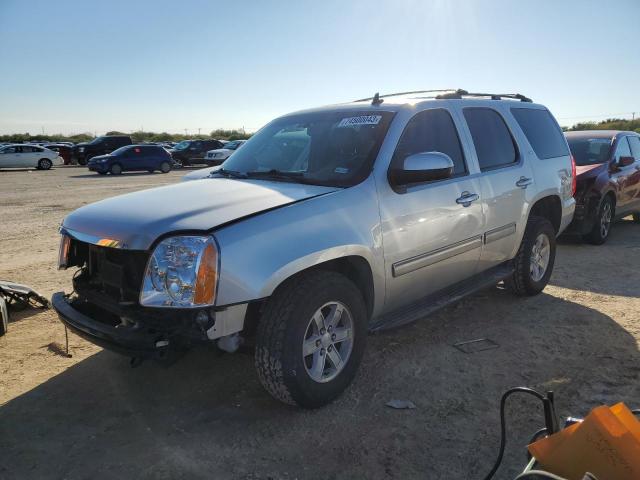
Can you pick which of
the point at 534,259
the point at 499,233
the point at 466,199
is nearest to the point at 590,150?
the point at 534,259

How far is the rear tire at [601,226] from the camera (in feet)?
25.1

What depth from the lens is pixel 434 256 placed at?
378 centimetres

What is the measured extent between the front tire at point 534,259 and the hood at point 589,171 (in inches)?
107

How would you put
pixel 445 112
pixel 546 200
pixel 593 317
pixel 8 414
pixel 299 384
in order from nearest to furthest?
1. pixel 299 384
2. pixel 8 414
3. pixel 445 112
4. pixel 593 317
5. pixel 546 200

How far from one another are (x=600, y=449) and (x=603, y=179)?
699 centimetres

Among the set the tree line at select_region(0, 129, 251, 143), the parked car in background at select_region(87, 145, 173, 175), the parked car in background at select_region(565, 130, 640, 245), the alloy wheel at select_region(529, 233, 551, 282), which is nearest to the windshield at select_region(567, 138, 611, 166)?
the parked car in background at select_region(565, 130, 640, 245)

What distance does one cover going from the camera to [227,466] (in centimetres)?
265

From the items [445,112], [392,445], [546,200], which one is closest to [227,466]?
[392,445]

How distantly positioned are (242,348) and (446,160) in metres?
1.77

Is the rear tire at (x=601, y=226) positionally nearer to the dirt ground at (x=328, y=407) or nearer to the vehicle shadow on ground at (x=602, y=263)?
the vehicle shadow on ground at (x=602, y=263)

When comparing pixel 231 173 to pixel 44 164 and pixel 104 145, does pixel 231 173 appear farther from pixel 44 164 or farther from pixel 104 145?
pixel 104 145

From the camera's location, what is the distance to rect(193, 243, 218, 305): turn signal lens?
262 centimetres

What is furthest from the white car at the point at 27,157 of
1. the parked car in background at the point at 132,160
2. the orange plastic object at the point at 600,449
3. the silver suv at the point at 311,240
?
the orange plastic object at the point at 600,449

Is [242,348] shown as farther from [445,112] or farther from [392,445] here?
[445,112]
